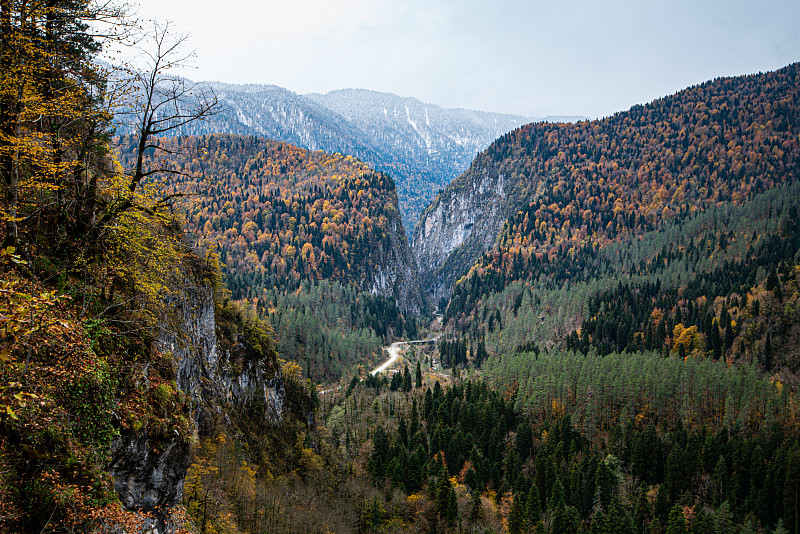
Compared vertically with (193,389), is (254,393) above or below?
below

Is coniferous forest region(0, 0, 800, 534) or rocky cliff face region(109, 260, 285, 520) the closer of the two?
coniferous forest region(0, 0, 800, 534)

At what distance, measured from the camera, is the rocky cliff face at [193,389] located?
19.8 metres

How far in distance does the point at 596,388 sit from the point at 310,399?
263 ft

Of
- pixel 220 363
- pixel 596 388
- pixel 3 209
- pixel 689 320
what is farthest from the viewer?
pixel 689 320

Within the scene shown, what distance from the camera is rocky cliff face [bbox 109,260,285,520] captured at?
19828 mm

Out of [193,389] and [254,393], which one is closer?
[193,389]

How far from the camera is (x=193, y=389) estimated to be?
4706 cm

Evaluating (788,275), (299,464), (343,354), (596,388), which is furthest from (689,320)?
(299,464)

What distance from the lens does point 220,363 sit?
63.2 metres

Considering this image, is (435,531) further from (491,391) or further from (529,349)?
(529,349)

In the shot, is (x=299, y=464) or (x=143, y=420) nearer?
(x=143, y=420)

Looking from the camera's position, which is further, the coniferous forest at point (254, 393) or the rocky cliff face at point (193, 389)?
the rocky cliff face at point (193, 389)

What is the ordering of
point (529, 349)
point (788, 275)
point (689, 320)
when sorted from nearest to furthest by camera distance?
point (788, 275), point (689, 320), point (529, 349)

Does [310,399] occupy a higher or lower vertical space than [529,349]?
higher
